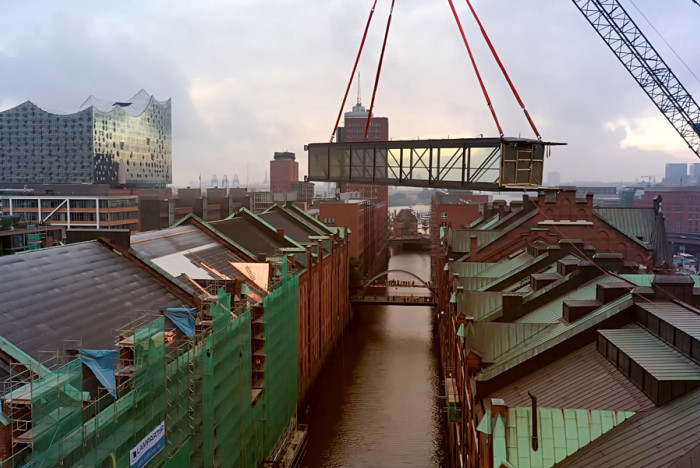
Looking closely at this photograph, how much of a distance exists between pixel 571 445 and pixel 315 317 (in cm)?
4053

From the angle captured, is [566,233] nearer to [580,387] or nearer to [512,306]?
[512,306]

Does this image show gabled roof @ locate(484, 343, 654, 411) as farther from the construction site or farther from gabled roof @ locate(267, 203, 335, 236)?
gabled roof @ locate(267, 203, 335, 236)

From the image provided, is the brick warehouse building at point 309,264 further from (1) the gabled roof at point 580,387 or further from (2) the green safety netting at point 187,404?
(1) the gabled roof at point 580,387

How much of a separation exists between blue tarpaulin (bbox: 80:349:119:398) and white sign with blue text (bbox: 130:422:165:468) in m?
2.27

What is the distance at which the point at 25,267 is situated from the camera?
29.2 metres

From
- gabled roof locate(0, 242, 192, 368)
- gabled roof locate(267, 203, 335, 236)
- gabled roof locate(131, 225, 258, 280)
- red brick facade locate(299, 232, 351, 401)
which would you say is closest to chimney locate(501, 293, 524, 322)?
gabled roof locate(0, 242, 192, 368)

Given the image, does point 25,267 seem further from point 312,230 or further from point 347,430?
point 312,230

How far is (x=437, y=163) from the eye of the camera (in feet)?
88.2

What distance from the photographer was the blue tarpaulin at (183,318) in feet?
99.7

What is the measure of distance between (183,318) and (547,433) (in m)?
18.5

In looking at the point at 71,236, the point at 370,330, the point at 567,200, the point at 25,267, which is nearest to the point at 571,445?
the point at 25,267

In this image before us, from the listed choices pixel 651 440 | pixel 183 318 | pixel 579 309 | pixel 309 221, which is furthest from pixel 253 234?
pixel 651 440

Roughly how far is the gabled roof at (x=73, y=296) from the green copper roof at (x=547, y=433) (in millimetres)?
16507

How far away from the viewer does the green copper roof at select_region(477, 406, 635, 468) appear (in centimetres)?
1891
